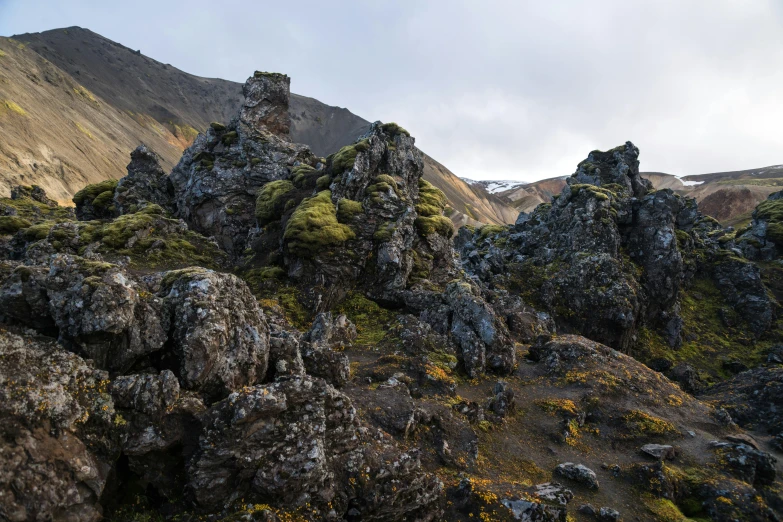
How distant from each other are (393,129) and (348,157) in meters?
7.97

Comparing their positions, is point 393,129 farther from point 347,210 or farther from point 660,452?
point 660,452

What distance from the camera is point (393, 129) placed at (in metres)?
46.1

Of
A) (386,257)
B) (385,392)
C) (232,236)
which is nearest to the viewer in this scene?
(385,392)

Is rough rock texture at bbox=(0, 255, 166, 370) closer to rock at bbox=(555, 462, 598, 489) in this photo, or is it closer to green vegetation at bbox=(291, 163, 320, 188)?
rock at bbox=(555, 462, 598, 489)

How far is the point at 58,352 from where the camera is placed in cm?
1164

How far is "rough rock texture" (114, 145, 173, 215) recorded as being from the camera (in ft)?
160

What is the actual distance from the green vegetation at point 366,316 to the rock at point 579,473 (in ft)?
49.6

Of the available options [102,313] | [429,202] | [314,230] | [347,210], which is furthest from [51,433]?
[429,202]

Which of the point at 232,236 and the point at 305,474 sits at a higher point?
the point at 232,236

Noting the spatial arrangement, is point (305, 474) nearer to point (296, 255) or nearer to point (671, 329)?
point (296, 255)

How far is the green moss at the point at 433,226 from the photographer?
42.0 m

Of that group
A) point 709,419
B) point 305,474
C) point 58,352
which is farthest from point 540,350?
point 58,352

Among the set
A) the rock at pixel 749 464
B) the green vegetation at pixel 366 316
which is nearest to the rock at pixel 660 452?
the rock at pixel 749 464

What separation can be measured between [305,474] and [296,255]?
80.2 ft
